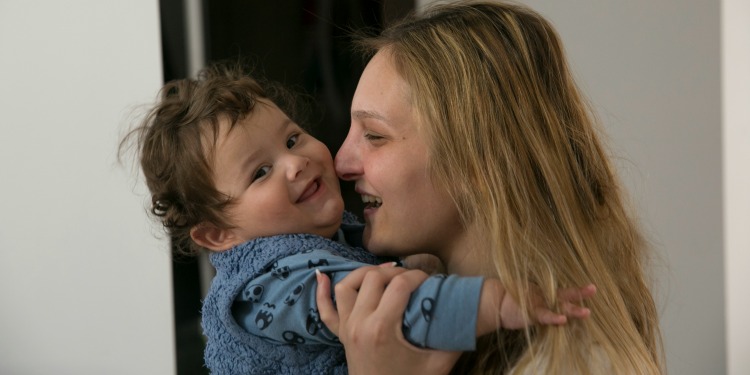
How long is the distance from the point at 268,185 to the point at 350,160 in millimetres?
136

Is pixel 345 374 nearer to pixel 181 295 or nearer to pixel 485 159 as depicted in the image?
pixel 485 159

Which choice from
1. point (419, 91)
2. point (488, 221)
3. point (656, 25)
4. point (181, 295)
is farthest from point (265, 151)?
point (656, 25)

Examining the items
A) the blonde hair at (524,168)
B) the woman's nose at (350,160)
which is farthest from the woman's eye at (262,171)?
the blonde hair at (524,168)

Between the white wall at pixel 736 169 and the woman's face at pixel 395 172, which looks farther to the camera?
the white wall at pixel 736 169

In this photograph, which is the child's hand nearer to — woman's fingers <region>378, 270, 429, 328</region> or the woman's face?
woman's fingers <region>378, 270, 429, 328</region>

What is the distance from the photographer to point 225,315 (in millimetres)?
1294

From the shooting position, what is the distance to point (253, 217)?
1.42 meters

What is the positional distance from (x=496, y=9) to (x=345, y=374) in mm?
571

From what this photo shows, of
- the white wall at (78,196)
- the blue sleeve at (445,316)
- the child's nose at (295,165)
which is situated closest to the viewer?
the blue sleeve at (445,316)

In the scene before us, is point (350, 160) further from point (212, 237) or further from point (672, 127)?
point (672, 127)

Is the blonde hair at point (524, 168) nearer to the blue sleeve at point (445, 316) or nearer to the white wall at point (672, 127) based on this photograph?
the blue sleeve at point (445, 316)

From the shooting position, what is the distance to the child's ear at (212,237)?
1476mm

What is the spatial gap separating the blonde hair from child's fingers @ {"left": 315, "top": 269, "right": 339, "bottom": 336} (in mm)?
215

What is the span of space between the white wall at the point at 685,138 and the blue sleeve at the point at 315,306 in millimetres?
1268
